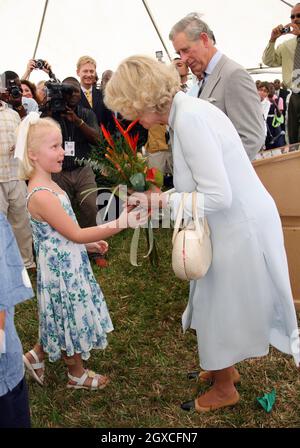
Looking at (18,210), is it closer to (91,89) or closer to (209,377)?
(91,89)

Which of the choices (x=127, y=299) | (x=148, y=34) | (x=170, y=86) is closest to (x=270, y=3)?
(x=148, y=34)

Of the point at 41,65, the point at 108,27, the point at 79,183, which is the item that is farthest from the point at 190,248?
the point at 108,27

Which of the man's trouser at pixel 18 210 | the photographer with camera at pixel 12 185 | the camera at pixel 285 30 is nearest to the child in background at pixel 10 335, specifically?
the photographer with camera at pixel 12 185

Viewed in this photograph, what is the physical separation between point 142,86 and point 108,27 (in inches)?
288

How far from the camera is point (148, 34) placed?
8.64 meters

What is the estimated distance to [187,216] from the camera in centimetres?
182

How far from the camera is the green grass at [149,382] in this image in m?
2.36

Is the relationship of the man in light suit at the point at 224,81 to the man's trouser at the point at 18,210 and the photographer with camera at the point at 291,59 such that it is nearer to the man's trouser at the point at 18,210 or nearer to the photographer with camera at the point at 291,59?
the photographer with camera at the point at 291,59

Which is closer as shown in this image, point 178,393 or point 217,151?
point 217,151

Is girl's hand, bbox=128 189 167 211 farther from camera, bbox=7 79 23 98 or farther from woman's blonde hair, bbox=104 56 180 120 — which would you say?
camera, bbox=7 79 23 98

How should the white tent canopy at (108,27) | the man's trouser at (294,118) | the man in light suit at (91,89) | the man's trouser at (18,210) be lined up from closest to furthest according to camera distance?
the man's trouser at (18,210), the man's trouser at (294,118), the man in light suit at (91,89), the white tent canopy at (108,27)

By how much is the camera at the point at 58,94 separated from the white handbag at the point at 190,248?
2.64m

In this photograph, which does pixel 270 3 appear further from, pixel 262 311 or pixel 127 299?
pixel 262 311
